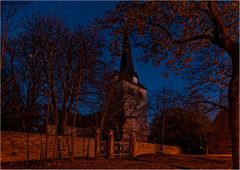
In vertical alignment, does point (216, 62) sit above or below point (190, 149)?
above

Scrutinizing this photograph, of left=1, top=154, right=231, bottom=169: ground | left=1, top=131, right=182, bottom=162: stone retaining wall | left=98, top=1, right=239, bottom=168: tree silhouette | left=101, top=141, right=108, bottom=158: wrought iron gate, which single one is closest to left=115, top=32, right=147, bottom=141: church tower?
left=101, top=141, right=108, bottom=158: wrought iron gate

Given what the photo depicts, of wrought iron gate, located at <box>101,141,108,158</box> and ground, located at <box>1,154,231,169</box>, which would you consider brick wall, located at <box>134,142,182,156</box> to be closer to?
wrought iron gate, located at <box>101,141,108,158</box>

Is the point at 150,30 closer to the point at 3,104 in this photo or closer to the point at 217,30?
the point at 217,30

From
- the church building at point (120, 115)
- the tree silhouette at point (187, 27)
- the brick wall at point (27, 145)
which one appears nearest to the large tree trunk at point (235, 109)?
the tree silhouette at point (187, 27)

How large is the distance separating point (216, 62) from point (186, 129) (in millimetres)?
30421

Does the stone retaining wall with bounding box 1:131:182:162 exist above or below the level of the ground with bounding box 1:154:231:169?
above

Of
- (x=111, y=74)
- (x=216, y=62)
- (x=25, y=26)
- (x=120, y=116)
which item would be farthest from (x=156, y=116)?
(x=216, y=62)

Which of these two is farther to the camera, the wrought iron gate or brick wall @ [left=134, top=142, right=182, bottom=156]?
brick wall @ [left=134, top=142, right=182, bottom=156]

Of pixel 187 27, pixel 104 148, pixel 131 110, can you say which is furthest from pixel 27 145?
pixel 131 110

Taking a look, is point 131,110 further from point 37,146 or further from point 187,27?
point 187,27

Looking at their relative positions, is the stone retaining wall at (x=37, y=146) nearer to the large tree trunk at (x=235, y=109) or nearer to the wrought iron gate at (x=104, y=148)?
the wrought iron gate at (x=104, y=148)

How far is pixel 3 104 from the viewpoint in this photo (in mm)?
19547

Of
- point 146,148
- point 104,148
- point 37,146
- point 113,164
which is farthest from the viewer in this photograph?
point 146,148

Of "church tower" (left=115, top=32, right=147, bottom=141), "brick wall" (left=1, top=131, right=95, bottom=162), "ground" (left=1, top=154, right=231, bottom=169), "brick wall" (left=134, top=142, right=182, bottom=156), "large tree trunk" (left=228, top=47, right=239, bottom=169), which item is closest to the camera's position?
"large tree trunk" (left=228, top=47, right=239, bottom=169)
